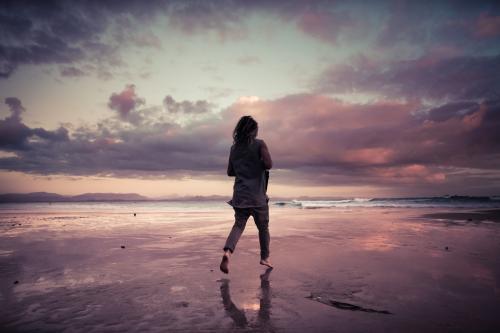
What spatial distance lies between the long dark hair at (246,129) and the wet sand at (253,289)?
6.71 ft

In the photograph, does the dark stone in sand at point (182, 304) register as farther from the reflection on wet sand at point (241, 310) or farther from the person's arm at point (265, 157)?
the person's arm at point (265, 157)

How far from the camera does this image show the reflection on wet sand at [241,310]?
2.83m

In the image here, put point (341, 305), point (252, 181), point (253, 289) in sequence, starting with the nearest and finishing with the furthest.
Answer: point (341, 305) → point (253, 289) → point (252, 181)

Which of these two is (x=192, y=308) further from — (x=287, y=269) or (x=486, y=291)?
(x=486, y=291)

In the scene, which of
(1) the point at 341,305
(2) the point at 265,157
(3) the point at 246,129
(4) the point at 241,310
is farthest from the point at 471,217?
(4) the point at 241,310

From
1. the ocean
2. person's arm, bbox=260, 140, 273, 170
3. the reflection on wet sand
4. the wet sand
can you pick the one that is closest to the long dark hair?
person's arm, bbox=260, 140, 273, 170

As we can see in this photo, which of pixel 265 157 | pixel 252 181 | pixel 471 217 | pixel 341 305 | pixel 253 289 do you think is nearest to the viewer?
pixel 341 305

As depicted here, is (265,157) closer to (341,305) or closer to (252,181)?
(252,181)

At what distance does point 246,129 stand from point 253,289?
2.40 m

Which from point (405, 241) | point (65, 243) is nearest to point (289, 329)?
point (405, 241)

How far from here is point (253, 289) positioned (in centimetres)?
387

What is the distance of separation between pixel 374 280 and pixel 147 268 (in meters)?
3.34

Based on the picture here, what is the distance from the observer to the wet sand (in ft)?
9.18

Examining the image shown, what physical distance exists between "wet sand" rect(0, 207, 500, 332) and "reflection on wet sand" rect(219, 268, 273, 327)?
0.01 m
